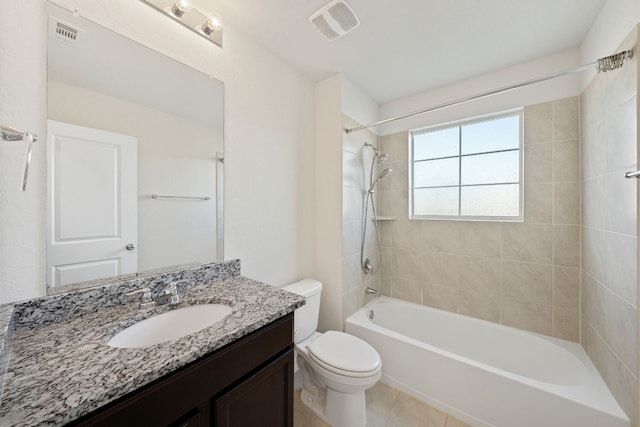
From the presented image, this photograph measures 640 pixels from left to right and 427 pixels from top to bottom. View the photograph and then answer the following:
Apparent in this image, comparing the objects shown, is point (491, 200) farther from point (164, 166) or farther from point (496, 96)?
point (164, 166)

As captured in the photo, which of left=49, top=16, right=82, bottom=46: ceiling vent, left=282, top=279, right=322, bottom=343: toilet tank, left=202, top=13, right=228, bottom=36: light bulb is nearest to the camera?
left=49, top=16, right=82, bottom=46: ceiling vent

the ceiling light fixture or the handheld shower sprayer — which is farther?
the handheld shower sprayer

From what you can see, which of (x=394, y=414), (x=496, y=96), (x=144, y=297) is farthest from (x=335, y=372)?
(x=496, y=96)

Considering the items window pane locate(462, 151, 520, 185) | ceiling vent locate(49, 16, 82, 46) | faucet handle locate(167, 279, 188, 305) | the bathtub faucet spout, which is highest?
ceiling vent locate(49, 16, 82, 46)

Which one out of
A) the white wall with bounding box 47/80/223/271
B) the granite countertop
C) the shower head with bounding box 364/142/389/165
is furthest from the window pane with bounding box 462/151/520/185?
the white wall with bounding box 47/80/223/271

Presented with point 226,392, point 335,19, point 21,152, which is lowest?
point 226,392

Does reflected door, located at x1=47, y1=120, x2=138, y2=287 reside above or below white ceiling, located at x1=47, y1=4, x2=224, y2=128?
below

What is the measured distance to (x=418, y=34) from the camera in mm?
1479

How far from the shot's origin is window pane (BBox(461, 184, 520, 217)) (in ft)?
6.14

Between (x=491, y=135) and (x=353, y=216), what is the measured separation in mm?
1361

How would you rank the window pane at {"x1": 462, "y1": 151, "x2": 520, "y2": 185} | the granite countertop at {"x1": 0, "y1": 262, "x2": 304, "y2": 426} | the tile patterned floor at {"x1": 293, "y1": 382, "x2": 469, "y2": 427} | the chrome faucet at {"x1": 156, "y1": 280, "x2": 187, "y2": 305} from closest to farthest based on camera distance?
the granite countertop at {"x1": 0, "y1": 262, "x2": 304, "y2": 426}, the chrome faucet at {"x1": 156, "y1": 280, "x2": 187, "y2": 305}, the tile patterned floor at {"x1": 293, "y1": 382, "x2": 469, "y2": 427}, the window pane at {"x1": 462, "y1": 151, "x2": 520, "y2": 185}

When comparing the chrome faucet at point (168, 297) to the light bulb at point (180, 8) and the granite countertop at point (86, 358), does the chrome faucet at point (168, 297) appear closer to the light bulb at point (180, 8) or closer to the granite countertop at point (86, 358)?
the granite countertop at point (86, 358)

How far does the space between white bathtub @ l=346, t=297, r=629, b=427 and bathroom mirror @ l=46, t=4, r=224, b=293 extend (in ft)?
4.88

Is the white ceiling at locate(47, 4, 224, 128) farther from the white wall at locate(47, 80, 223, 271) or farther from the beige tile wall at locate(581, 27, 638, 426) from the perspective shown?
the beige tile wall at locate(581, 27, 638, 426)
